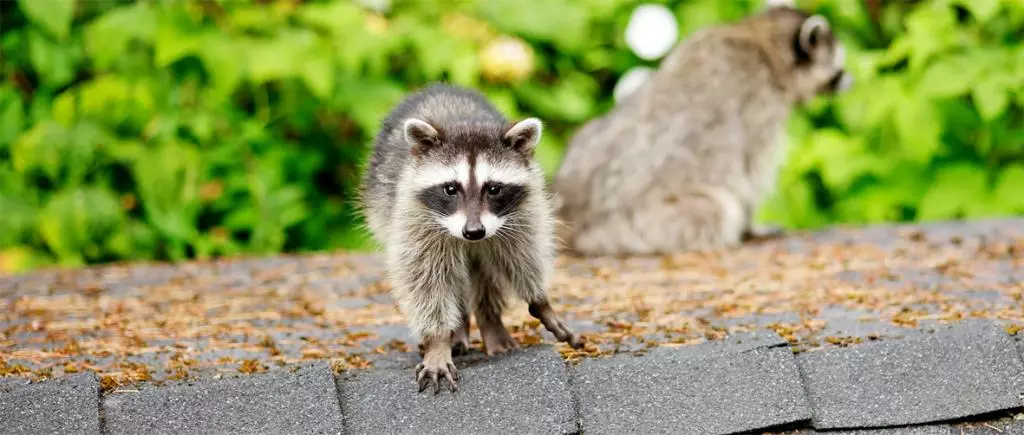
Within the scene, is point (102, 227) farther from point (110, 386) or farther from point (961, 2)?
point (961, 2)

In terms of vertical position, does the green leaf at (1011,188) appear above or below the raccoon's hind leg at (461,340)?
below

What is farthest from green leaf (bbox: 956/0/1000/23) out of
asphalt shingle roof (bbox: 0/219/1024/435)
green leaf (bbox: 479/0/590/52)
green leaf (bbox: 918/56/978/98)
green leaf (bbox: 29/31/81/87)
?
green leaf (bbox: 29/31/81/87)

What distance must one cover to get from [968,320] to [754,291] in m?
1.03

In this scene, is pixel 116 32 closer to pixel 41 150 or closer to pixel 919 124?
pixel 41 150

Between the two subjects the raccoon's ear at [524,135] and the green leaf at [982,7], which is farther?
the green leaf at [982,7]

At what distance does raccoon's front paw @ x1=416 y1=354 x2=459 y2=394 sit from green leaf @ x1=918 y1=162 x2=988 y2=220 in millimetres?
4318

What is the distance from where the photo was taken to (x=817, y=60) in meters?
6.57

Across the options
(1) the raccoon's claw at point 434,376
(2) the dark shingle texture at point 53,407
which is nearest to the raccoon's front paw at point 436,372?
(1) the raccoon's claw at point 434,376

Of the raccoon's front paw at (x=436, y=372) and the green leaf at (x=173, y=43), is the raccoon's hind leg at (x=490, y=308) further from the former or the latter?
the green leaf at (x=173, y=43)

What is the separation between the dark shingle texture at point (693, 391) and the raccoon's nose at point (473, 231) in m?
0.42

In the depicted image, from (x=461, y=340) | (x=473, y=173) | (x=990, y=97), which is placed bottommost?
(x=461, y=340)

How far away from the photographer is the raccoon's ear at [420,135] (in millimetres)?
3318

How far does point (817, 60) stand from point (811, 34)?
151mm

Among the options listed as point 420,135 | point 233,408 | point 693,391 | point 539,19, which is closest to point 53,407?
point 233,408
